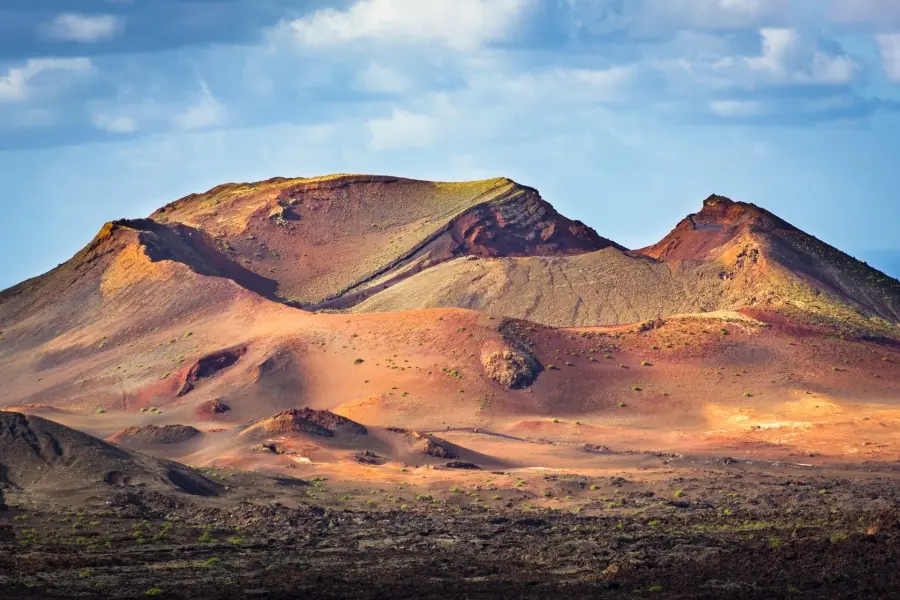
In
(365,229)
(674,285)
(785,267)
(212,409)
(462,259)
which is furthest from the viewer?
(365,229)

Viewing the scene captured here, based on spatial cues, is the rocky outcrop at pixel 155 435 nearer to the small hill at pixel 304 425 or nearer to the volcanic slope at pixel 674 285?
the small hill at pixel 304 425

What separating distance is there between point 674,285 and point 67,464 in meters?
64.9

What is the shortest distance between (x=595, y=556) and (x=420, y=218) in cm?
8883

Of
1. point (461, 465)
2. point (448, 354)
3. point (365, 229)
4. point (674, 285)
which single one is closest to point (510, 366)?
point (448, 354)

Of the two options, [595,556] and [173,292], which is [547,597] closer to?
[595,556]

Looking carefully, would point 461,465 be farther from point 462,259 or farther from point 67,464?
point 462,259

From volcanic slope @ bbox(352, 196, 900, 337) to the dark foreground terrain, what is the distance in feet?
150

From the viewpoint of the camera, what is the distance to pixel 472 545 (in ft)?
131

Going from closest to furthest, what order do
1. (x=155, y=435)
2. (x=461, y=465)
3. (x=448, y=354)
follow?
(x=461, y=465)
(x=155, y=435)
(x=448, y=354)

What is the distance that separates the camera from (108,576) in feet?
109

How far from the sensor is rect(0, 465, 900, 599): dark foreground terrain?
31766mm

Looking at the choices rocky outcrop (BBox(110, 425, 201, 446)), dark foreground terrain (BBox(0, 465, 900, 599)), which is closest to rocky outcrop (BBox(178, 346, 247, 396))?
rocky outcrop (BBox(110, 425, 201, 446))

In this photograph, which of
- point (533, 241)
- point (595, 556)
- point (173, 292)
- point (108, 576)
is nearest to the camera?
point (108, 576)

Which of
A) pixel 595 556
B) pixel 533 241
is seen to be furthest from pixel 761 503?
pixel 533 241
